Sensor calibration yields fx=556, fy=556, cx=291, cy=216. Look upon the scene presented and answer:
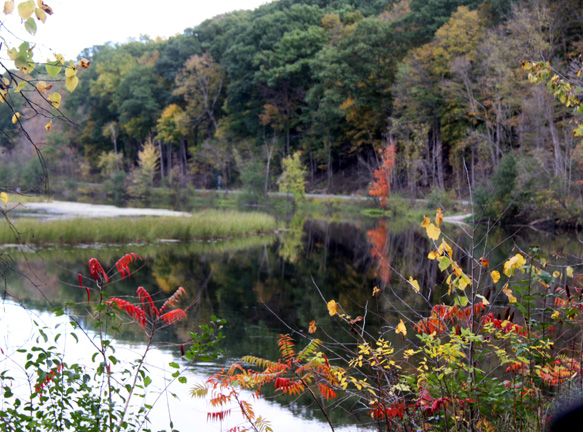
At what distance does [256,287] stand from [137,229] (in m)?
7.66

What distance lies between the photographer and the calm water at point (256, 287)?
18.9 feet

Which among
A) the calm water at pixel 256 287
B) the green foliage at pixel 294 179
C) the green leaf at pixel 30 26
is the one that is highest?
the green leaf at pixel 30 26

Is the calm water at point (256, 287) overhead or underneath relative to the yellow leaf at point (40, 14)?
underneath

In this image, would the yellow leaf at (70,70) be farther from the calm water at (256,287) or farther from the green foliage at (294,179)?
the green foliage at (294,179)

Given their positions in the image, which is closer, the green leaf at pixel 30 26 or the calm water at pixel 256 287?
the green leaf at pixel 30 26

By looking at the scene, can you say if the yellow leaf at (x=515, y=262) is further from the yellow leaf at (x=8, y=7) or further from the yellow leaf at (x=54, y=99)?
the yellow leaf at (x=8, y=7)

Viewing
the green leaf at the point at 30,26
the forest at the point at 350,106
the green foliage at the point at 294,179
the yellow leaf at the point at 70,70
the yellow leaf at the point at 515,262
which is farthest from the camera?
the green foliage at the point at 294,179

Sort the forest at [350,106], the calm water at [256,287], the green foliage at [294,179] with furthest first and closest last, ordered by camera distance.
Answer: the green foliage at [294,179]
the forest at [350,106]
the calm water at [256,287]

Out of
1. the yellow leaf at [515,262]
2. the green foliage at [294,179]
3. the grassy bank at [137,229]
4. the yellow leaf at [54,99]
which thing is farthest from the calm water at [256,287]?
the green foliage at [294,179]

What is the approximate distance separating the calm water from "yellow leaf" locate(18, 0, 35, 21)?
1445 mm

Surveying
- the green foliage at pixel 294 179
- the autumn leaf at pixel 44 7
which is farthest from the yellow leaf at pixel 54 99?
the green foliage at pixel 294 179

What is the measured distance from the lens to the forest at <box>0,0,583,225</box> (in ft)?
87.7

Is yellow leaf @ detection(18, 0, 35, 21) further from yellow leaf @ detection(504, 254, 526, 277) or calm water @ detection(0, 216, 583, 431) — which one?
yellow leaf @ detection(504, 254, 526, 277)

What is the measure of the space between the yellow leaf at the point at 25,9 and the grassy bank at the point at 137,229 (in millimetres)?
13142
